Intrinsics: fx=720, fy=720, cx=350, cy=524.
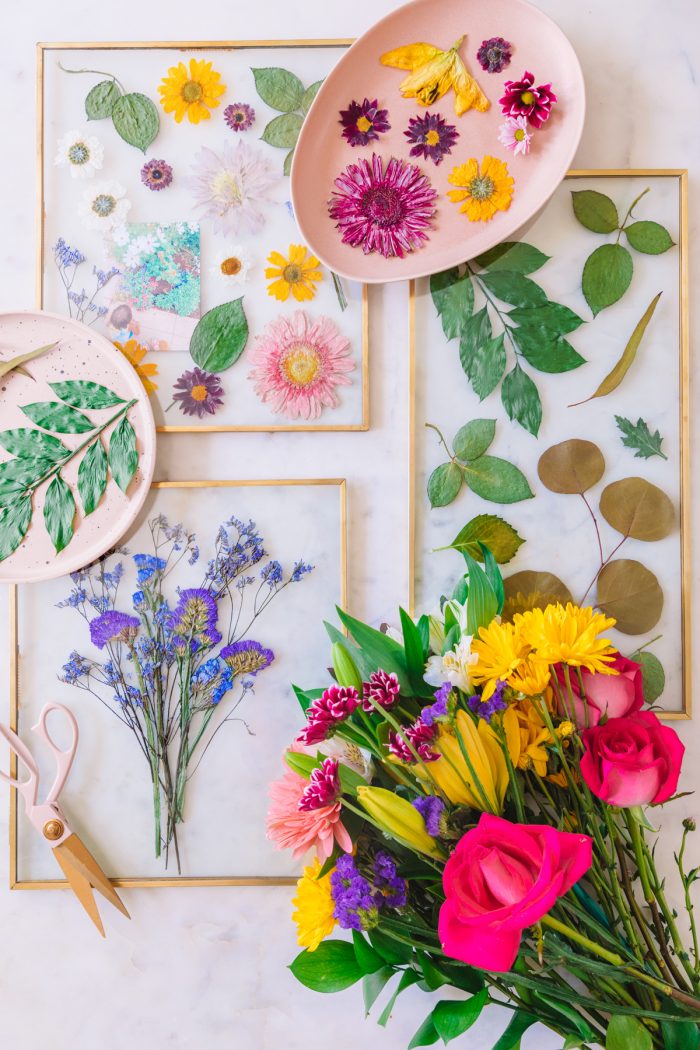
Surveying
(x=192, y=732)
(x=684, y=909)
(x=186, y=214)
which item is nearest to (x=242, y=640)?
(x=192, y=732)

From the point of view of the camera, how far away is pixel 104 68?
3.02ft

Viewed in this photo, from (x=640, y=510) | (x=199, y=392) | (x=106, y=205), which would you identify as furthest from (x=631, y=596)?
(x=106, y=205)

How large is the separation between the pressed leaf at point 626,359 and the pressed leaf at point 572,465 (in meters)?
0.06

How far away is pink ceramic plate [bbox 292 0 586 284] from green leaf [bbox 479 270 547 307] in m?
0.04

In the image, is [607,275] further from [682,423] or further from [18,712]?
[18,712]

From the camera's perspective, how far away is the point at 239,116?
3.00ft

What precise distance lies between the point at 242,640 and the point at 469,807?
13.8 inches

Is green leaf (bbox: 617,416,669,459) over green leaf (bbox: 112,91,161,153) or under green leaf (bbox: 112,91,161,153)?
under

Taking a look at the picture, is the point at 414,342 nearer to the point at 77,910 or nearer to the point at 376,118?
the point at 376,118

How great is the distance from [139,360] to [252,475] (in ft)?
0.67

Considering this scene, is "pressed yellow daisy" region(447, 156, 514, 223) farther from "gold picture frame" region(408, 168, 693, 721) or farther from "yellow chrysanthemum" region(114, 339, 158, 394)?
"yellow chrysanthemum" region(114, 339, 158, 394)

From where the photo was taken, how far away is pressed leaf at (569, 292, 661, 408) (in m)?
0.91

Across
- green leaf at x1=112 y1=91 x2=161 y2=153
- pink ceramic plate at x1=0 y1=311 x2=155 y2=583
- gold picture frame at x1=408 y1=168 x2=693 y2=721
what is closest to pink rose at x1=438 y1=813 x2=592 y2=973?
gold picture frame at x1=408 y1=168 x2=693 y2=721

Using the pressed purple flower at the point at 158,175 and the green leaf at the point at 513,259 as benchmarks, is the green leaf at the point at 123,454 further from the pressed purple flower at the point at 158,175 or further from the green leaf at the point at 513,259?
the green leaf at the point at 513,259
